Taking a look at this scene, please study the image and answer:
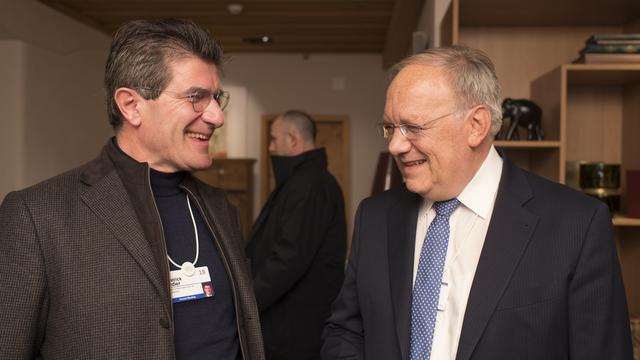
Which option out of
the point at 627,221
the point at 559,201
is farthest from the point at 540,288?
the point at 627,221

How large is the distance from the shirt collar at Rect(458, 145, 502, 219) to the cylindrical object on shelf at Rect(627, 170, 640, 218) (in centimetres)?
135

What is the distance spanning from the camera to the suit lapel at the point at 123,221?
1.41 m

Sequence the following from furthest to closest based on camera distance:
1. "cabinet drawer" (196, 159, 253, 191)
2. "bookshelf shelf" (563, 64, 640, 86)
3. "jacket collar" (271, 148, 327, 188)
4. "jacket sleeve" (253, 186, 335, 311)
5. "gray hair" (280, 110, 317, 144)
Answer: "cabinet drawer" (196, 159, 253, 191) < "gray hair" (280, 110, 317, 144) < "jacket collar" (271, 148, 327, 188) < "jacket sleeve" (253, 186, 335, 311) < "bookshelf shelf" (563, 64, 640, 86)

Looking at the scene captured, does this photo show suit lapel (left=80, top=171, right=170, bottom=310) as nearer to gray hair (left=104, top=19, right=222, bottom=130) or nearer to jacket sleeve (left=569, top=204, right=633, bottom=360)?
gray hair (left=104, top=19, right=222, bottom=130)

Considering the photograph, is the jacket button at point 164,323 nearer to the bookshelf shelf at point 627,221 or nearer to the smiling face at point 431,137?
the smiling face at point 431,137

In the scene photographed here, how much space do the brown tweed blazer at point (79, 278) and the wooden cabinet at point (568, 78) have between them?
1.78 meters

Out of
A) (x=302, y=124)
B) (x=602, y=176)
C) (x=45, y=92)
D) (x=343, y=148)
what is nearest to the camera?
(x=602, y=176)

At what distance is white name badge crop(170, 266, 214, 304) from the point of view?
1.51 meters

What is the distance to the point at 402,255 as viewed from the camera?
5.36 ft

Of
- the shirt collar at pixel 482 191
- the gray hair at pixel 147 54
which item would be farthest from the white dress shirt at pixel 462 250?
the gray hair at pixel 147 54

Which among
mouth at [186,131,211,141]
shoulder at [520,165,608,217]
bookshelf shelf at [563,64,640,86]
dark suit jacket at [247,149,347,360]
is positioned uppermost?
bookshelf shelf at [563,64,640,86]

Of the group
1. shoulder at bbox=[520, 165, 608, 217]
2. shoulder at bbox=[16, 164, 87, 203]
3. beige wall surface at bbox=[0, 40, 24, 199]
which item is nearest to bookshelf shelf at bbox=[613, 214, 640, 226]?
shoulder at bbox=[520, 165, 608, 217]

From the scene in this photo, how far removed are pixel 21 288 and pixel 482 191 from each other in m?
1.12

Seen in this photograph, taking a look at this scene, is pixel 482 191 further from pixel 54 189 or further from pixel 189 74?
pixel 54 189
